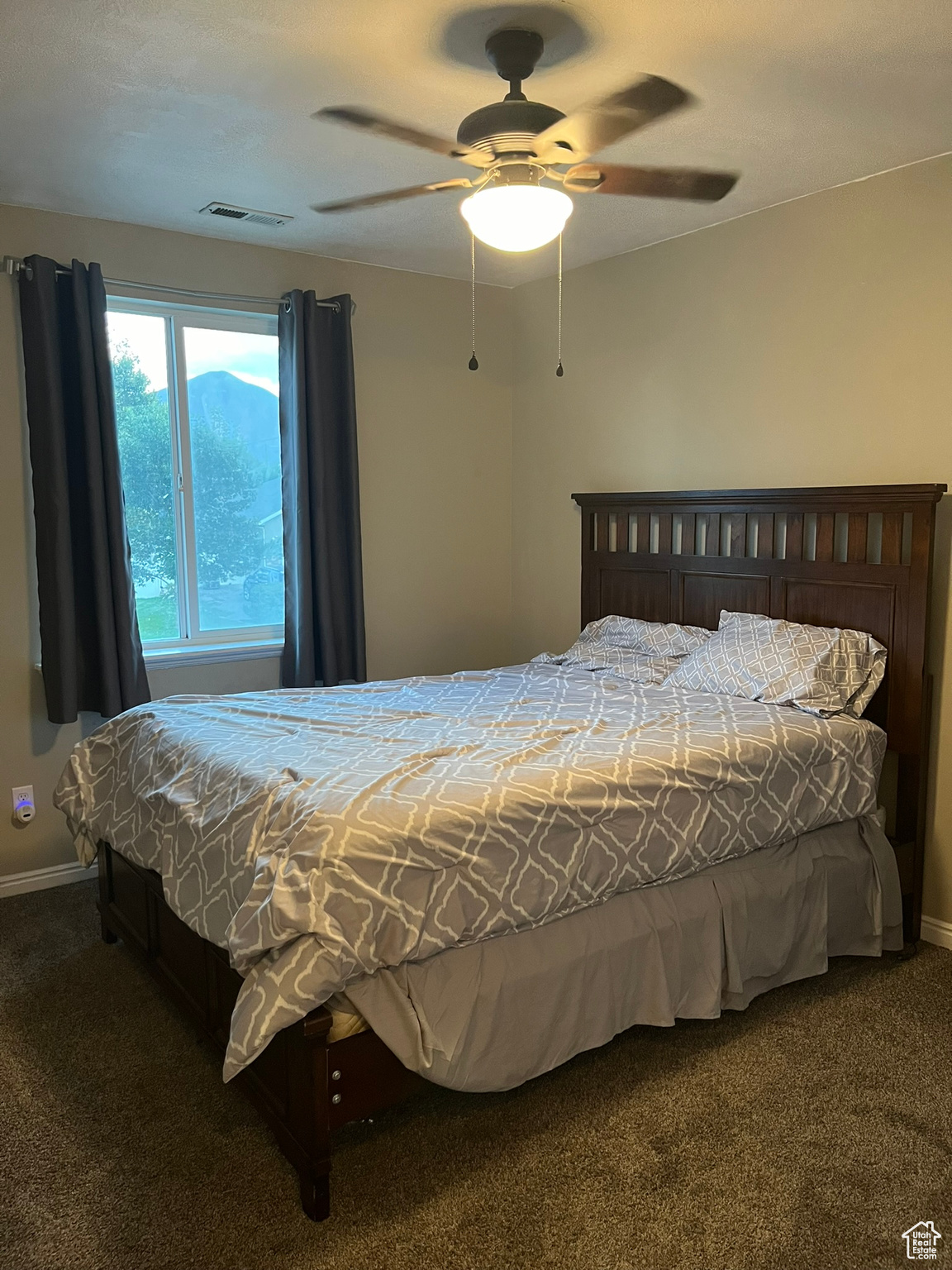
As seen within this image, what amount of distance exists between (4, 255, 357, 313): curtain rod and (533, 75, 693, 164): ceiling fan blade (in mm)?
1605

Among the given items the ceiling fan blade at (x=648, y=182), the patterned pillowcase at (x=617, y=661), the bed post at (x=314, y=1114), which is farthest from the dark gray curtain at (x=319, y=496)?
the bed post at (x=314, y=1114)

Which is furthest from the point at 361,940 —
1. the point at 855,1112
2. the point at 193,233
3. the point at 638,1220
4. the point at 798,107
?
the point at 193,233

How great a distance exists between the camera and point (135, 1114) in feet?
7.63

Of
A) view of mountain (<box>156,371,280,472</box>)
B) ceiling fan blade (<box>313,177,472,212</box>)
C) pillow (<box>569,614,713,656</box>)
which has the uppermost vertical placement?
ceiling fan blade (<box>313,177,472,212</box>)

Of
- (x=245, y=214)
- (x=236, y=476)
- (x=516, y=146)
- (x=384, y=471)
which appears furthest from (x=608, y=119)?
(x=236, y=476)

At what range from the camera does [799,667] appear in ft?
10.3

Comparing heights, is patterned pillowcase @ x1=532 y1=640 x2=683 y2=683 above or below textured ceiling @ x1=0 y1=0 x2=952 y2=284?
below

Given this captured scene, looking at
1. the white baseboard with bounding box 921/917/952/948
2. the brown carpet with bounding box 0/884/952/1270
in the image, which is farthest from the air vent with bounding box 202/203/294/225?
the white baseboard with bounding box 921/917/952/948

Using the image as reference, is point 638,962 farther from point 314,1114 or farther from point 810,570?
point 810,570

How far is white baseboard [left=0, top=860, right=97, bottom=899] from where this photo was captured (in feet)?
12.0

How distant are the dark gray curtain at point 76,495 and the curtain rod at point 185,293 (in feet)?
0.16

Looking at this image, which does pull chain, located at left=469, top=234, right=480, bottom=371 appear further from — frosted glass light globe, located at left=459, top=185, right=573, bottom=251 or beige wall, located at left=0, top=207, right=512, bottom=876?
frosted glass light globe, located at left=459, top=185, right=573, bottom=251

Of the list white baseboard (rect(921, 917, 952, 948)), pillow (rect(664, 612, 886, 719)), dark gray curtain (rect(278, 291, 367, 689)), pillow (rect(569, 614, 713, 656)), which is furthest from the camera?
dark gray curtain (rect(278, 291, 367, 689))

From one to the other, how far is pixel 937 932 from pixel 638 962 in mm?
1380
